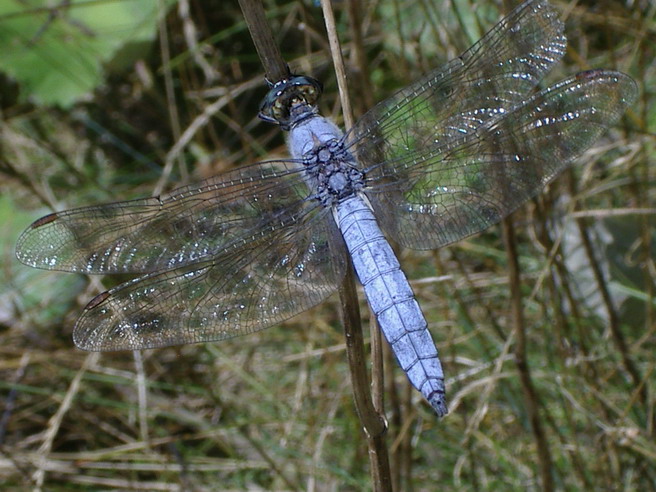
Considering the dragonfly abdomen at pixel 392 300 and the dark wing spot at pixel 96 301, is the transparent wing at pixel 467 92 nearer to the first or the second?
the dragonfly abdomen at pixel 392 300

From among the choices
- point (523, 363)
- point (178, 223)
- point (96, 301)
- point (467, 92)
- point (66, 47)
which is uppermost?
point (66, 47)

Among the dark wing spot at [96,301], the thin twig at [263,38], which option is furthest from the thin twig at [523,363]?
the dark wing spot at [96,301]

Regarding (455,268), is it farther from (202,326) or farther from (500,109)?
(202,326)

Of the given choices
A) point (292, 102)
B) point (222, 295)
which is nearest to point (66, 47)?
point (292, 102)

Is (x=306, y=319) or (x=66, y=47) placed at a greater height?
(x=66, y=47)

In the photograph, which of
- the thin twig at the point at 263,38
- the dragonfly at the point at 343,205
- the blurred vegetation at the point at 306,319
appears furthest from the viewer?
the blurred vegetation at the point at 306,319

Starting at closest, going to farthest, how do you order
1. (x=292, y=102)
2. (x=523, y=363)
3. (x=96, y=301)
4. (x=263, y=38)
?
1. (x=263, y=38)
2. (x=96, y=301)
3. (x=292, y=102)
4. (x=523, y=363)

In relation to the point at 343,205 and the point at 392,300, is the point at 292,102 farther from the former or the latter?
the point at 392,300
